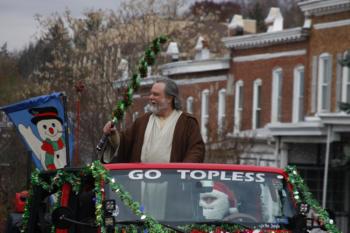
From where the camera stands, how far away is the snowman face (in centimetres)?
1479

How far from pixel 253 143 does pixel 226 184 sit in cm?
2861

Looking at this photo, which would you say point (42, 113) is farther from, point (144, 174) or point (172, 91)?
point (144, 174)

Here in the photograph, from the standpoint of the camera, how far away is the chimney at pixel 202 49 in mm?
45062

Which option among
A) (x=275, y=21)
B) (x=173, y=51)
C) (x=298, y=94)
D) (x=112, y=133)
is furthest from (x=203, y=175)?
(x=173, y=51)

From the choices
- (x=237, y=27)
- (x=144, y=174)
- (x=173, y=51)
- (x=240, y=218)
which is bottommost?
(x=240, y=218)

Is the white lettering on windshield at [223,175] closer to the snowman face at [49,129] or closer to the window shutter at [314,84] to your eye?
the snowman face at [49,129]

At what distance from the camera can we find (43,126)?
586 inches

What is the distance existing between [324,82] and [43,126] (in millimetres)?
22017

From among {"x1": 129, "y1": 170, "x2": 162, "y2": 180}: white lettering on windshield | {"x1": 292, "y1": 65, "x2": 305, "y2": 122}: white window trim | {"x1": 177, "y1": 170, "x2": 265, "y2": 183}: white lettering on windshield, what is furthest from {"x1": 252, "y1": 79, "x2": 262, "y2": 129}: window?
{"x1": 129, "y1": 170, "x2": 162, "y2": 180}: white lettering on windshield

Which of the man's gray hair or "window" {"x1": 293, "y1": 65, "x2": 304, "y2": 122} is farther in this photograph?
"window" {"x1": 293, "y1": 65, "x2": 304, "y2": 122}

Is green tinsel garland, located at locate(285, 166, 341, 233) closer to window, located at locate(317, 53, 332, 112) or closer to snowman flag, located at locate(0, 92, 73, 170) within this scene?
snowman flag, located at locate(0, 92, 73, 170)

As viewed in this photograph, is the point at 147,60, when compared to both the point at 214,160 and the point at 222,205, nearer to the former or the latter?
the point at 222,205

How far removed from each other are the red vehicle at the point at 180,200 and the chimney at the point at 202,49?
3544 centimetres

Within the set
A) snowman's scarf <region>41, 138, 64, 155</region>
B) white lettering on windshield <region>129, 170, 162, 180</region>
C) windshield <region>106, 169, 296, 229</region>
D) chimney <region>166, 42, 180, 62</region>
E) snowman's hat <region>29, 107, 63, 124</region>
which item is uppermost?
chimney <region>166, 42, 180, 62</region>
